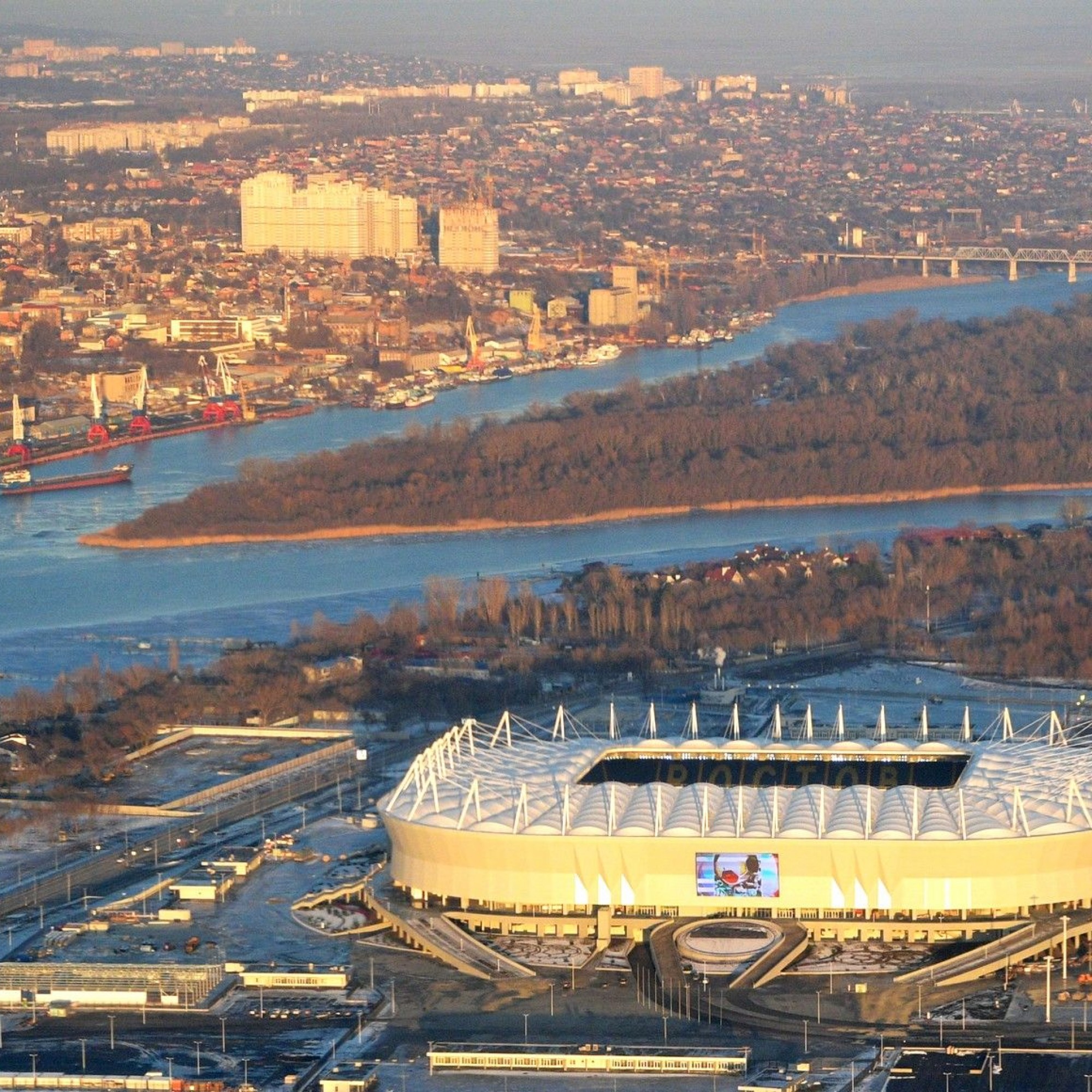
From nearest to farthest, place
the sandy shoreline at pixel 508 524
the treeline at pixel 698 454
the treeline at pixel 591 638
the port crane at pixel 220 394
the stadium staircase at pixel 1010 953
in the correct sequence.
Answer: the stadium staircase at pixel 1010 953 < the treeline at pixel 591 638 < the sandy shoreline at pixel 508 524 < the treeline at pixel 698 454 < the port crane at pixel 220 394

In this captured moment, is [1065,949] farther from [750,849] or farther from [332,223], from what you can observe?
[332,223]

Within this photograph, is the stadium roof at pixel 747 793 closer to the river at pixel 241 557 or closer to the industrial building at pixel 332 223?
the river at pixel 241 557

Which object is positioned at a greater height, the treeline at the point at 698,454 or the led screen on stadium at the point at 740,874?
the led screen on stadium at the point at 740,874

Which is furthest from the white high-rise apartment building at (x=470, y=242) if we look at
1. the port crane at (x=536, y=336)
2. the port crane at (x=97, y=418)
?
the port crane at (x=97, y=418)

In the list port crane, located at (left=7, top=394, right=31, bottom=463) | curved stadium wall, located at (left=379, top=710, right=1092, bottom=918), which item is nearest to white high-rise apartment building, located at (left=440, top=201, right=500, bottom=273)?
port crane, located at (left=7, top=394, right=31, bottom=463)

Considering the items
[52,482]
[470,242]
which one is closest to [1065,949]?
[52,482]

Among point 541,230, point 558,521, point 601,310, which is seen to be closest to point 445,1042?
point 558,521

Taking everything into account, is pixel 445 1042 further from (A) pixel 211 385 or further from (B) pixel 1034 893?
(A) pixel 211 385
